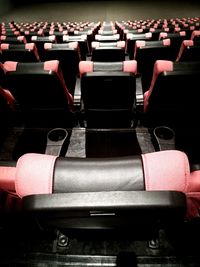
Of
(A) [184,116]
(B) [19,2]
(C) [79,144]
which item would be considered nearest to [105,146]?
(C) [79,144]

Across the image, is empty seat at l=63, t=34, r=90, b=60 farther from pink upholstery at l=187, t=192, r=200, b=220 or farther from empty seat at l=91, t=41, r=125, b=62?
pink upholstery at l=187, t=192, r=200, b=220

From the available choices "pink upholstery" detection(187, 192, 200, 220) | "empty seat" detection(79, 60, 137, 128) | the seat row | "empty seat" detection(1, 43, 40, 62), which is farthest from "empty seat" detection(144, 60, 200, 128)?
"empty seat" detection(1, 43, 40, 62)

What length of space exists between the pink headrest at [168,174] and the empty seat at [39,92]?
930 mm

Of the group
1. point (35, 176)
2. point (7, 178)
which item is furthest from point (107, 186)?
point (7, 178)

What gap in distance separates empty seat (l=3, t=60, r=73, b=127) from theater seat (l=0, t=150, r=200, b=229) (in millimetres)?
824

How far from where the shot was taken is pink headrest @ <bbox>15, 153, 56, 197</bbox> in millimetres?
502

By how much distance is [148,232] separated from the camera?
0.87 m

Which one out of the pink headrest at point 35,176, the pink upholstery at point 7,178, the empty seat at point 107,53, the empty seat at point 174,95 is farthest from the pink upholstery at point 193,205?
the empty seat at point 107,53

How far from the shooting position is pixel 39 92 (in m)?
1.39

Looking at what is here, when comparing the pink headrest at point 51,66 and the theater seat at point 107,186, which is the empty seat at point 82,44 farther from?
the theater seat at point 107,186

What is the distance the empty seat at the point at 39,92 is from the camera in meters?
1.26

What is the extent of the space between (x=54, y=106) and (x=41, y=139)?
31 centimetres

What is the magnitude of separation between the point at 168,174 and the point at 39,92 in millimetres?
1111

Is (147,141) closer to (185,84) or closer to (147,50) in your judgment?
(185,84)
